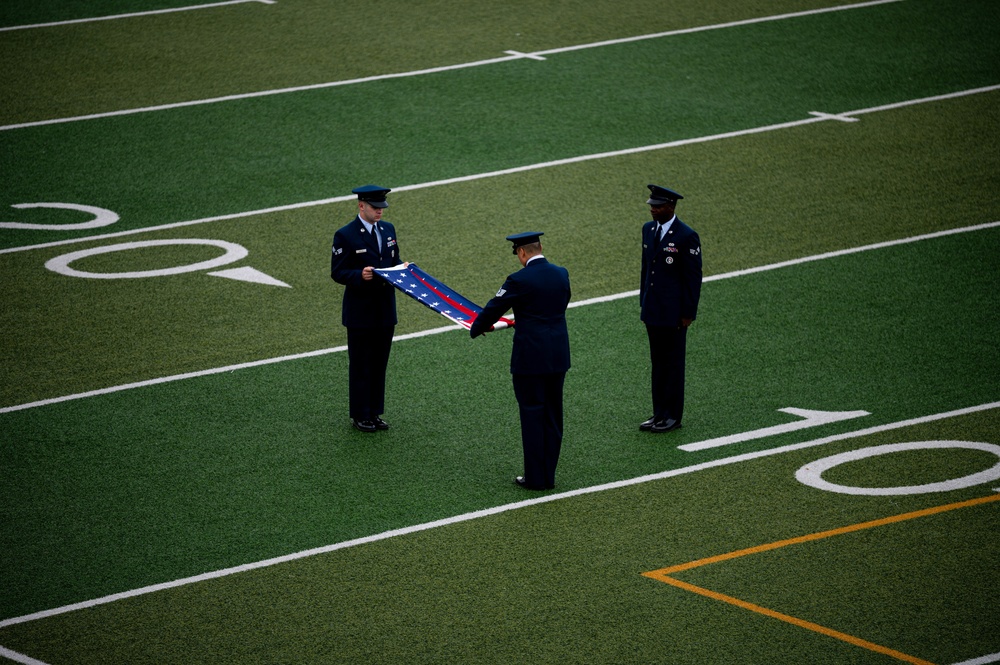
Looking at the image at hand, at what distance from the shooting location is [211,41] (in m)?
20.5

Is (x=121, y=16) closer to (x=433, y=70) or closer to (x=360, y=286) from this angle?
(x=433, y=70)

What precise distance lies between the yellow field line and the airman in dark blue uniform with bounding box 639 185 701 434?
1.94 metres

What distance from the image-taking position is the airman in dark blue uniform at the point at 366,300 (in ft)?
33.3

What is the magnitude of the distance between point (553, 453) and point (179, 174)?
8229mm

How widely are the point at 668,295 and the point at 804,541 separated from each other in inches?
90.8

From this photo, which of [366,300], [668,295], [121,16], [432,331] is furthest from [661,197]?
[121,16]

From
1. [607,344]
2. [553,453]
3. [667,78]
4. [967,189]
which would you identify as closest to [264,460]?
[553,453]

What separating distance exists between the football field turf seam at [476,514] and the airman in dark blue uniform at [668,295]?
740 mm

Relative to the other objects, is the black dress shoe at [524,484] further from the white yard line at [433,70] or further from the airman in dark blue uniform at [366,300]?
the white yard line at [433,70]

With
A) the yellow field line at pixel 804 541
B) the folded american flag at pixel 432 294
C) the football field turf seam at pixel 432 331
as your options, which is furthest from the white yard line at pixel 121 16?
the yellow field line at pixel 804 541

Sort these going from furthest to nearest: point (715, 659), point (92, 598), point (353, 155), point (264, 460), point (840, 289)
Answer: point (353, 155), point (840, 289), point (264, 460), point (92, 598), point (715, 659)

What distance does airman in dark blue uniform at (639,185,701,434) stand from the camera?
10.1 meters

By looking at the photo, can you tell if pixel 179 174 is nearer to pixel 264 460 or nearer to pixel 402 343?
pixel 402 343

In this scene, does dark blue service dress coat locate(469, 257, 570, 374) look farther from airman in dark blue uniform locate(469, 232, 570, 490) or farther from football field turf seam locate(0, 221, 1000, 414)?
football field turf seam locate(0, 221, 1000, 414)
